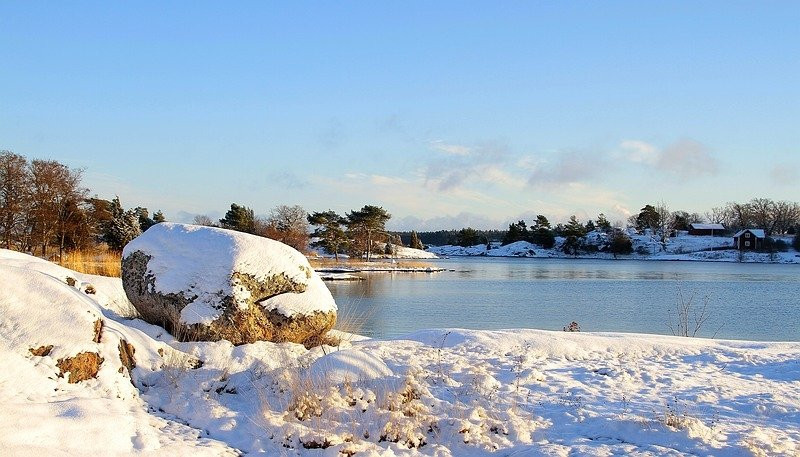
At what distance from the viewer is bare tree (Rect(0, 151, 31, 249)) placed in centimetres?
3212

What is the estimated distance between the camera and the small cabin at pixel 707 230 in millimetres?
99875

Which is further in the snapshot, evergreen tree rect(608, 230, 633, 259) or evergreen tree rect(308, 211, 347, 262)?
evergreen tree rect(608, 230, 633, 259)

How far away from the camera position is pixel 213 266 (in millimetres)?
9133

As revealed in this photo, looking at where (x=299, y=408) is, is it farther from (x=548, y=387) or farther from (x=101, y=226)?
(x=101, y=226)

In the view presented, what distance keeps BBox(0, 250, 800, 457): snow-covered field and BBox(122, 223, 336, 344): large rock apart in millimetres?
500

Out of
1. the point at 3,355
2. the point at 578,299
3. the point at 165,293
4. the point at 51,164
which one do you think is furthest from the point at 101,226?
the point at 3,355

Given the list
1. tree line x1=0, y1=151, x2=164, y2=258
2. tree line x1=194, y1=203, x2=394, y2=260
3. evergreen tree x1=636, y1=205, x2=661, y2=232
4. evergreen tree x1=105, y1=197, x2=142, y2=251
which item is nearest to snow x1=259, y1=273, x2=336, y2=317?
tree line x1=0, y1=151, x2=164, y2=258

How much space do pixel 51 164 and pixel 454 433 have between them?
117ft

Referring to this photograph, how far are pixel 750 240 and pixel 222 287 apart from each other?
93.7 m

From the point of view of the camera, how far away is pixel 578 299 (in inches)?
1118

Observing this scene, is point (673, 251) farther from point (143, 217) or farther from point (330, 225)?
point (143, 217)

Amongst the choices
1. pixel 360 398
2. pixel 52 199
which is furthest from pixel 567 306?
pixel 52 199

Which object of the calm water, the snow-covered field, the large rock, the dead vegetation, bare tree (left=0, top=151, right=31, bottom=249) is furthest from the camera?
bare tree (left=0, top=151, right=31, bottom=249)

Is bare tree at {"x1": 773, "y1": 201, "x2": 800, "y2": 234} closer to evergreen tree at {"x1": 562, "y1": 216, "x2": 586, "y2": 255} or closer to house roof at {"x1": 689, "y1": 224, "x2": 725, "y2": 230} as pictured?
house roof at {"x1": 689, "y1": 224, "x2": 725, "y2": 230}
